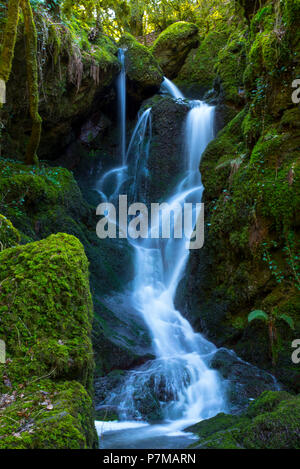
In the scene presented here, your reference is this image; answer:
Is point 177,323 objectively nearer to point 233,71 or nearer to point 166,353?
point 166,353

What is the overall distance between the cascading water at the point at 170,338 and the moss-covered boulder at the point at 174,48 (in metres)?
4.86

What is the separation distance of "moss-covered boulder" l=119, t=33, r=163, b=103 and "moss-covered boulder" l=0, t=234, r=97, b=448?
43.8 ft

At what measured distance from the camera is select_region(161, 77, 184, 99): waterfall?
51.7ft

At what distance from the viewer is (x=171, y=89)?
1611 cm

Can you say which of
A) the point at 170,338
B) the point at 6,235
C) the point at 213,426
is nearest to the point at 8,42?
the point at 6,235

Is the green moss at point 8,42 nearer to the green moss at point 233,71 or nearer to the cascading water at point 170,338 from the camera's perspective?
the cascading water at point 170,338

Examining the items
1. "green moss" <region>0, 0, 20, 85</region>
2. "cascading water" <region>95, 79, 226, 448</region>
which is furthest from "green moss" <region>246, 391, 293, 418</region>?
"green moss" <region>0, 0, 20, 85</region>

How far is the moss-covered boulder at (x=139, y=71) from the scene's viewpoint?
14.6 m

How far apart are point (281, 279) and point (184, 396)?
2573mm

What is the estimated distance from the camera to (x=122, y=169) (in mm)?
14383

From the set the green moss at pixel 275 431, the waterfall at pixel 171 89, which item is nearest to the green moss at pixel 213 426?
the green moss at pixel 275 431

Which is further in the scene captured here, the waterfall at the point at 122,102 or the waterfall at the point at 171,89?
the waterfall at the point at 171,89

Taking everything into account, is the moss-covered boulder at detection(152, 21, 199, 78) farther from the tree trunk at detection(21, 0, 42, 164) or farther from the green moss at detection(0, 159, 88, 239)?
the green moss at detection(0, 159, 88, 239)

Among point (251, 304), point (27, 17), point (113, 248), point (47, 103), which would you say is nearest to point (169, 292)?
point (113, 248)
